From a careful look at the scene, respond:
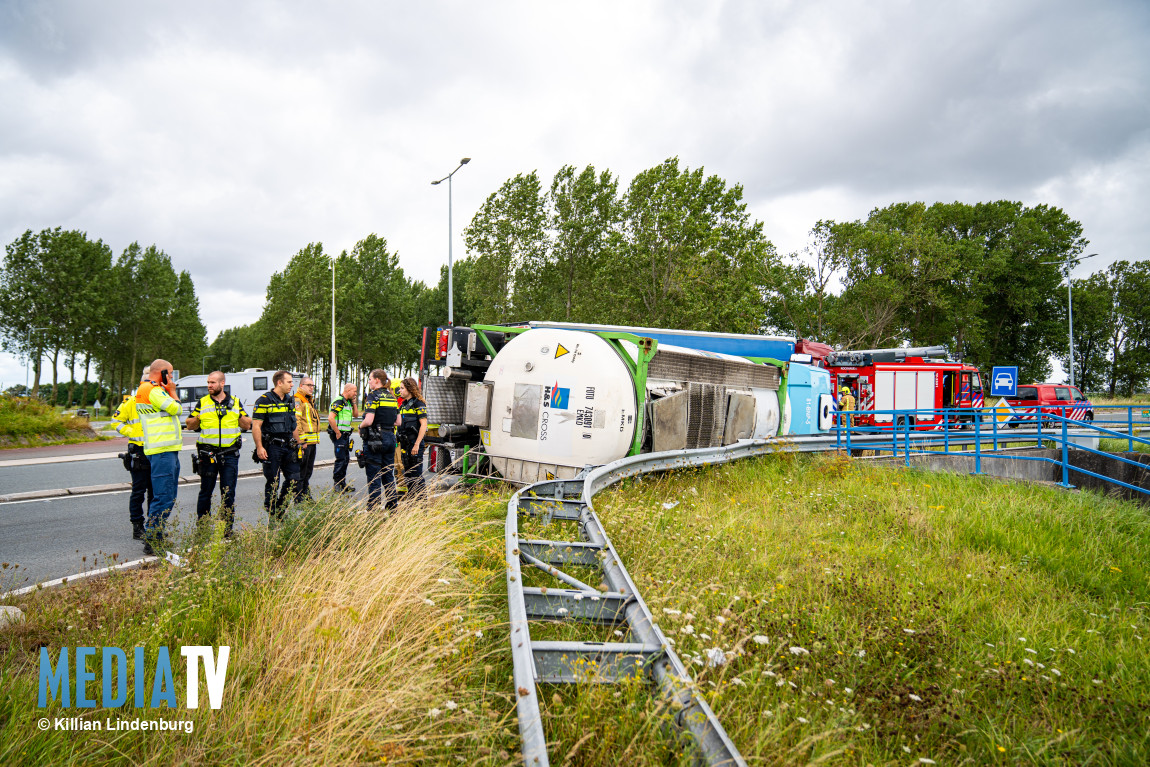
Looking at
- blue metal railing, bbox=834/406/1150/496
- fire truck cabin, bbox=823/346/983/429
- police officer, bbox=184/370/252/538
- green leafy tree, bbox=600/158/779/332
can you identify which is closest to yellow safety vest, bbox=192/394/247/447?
police officer, bbox=184/370/252/538

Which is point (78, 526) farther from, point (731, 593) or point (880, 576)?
point (880, 576)

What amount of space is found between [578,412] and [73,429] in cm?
1958

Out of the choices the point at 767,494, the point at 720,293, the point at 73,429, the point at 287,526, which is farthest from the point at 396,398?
the point at 720,293

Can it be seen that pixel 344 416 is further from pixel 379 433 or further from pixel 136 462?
pixel 136 462

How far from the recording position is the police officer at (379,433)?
328 inches

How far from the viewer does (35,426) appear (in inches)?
709

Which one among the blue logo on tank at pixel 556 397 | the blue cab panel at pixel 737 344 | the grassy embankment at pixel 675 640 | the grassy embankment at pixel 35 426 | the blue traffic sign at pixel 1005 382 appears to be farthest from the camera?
the blue traffic sign at pixel 1005 382

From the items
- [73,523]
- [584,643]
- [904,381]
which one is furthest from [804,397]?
[73,523]

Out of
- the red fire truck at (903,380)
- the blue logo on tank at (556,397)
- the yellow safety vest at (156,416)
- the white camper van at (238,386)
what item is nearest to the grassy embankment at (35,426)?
the white camper van at (238,386)

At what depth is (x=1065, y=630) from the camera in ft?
13.1

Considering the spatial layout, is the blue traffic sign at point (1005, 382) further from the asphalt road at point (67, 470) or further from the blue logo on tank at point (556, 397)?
the asphalt road at point (67, 470)

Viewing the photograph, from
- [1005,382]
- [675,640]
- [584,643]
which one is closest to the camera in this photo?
[584,643]

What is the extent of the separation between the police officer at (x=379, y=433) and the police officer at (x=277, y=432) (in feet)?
3.20

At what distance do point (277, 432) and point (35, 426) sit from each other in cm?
1605
